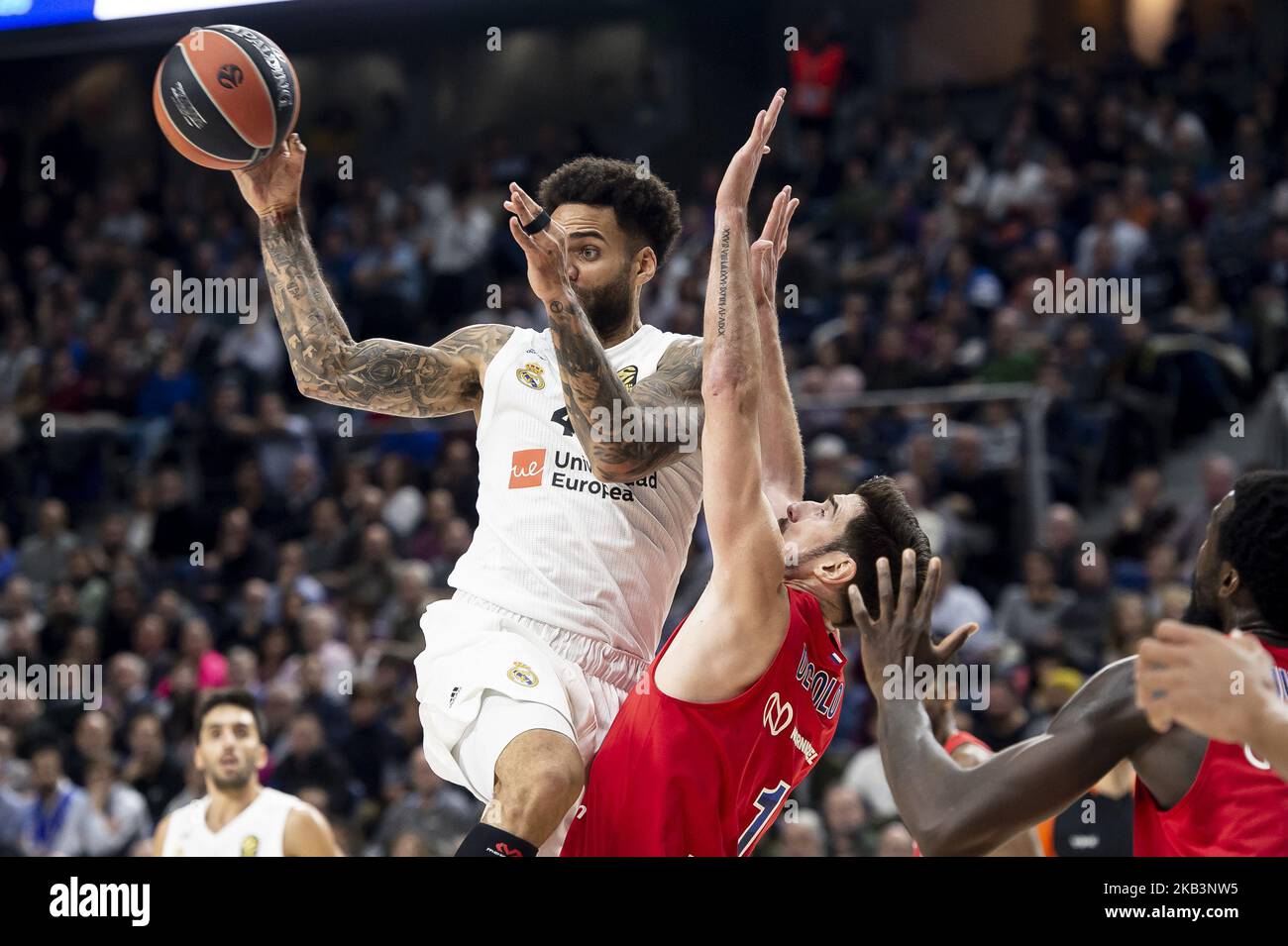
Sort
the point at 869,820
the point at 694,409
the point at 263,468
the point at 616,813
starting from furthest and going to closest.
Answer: the point at 263,468 → the point at 869,820 → the point at 694,409 → the point at 616,813

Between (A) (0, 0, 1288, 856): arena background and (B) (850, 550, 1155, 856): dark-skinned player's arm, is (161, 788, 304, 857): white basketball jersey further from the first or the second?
(B) (850, 550, 1155, 856): dark-skinned player's arm

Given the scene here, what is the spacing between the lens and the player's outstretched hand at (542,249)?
3828 mm

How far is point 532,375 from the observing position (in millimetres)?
4250

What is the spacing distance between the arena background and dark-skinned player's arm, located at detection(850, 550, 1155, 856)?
11.4 feet

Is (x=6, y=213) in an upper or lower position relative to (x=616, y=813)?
upper

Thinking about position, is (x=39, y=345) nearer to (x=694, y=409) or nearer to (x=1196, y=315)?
(x=1196, y=315)

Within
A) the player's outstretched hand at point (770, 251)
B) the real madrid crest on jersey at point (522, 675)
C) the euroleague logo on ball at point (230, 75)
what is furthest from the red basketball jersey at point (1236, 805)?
the euroleague logo on ball at point (230, 75)

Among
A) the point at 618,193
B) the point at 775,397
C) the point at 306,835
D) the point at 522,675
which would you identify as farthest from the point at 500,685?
the point at 306,835

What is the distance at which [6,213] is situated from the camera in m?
15.2

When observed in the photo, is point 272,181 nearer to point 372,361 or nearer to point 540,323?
point 372,361

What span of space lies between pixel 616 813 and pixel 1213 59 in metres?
10.6
